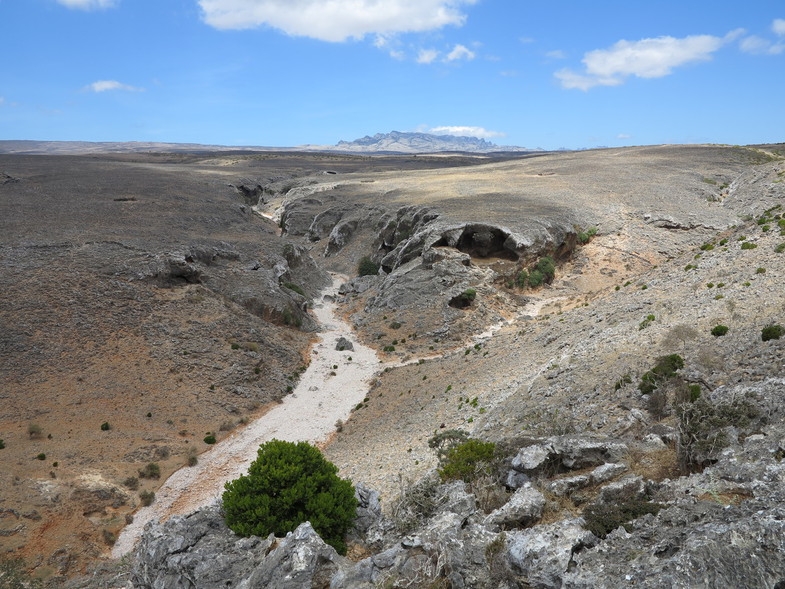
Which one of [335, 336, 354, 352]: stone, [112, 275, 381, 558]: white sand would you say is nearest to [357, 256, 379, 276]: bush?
[112, 275, 381, 558]: white sand

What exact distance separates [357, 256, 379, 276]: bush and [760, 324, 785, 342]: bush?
48218 millimetres

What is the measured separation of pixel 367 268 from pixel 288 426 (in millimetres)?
34090

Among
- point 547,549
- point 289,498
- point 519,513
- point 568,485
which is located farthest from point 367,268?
point 547,549

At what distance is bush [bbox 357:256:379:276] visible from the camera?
66.7 metres

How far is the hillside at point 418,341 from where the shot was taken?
15617mm

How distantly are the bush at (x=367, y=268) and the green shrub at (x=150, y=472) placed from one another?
3980 cm

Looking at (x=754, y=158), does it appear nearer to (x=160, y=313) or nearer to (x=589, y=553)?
(x=160, y=313)

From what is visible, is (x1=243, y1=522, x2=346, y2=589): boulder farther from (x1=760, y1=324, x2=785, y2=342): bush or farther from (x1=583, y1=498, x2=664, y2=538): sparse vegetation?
(x1=760, y1=324, x2=785, y2=342): bush

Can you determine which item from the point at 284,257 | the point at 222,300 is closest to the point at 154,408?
the point at 222,300

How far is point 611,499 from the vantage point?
12.7 metres

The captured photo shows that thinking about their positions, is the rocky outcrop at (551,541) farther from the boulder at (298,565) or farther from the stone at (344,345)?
the stone at (344,345)

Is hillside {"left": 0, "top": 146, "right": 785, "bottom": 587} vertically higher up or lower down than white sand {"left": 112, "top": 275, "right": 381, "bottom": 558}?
higher up

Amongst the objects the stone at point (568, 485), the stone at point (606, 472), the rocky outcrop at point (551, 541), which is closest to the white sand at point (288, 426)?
the rocky outcrop at point (551, 541)

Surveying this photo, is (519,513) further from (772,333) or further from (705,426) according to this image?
(772,333)
